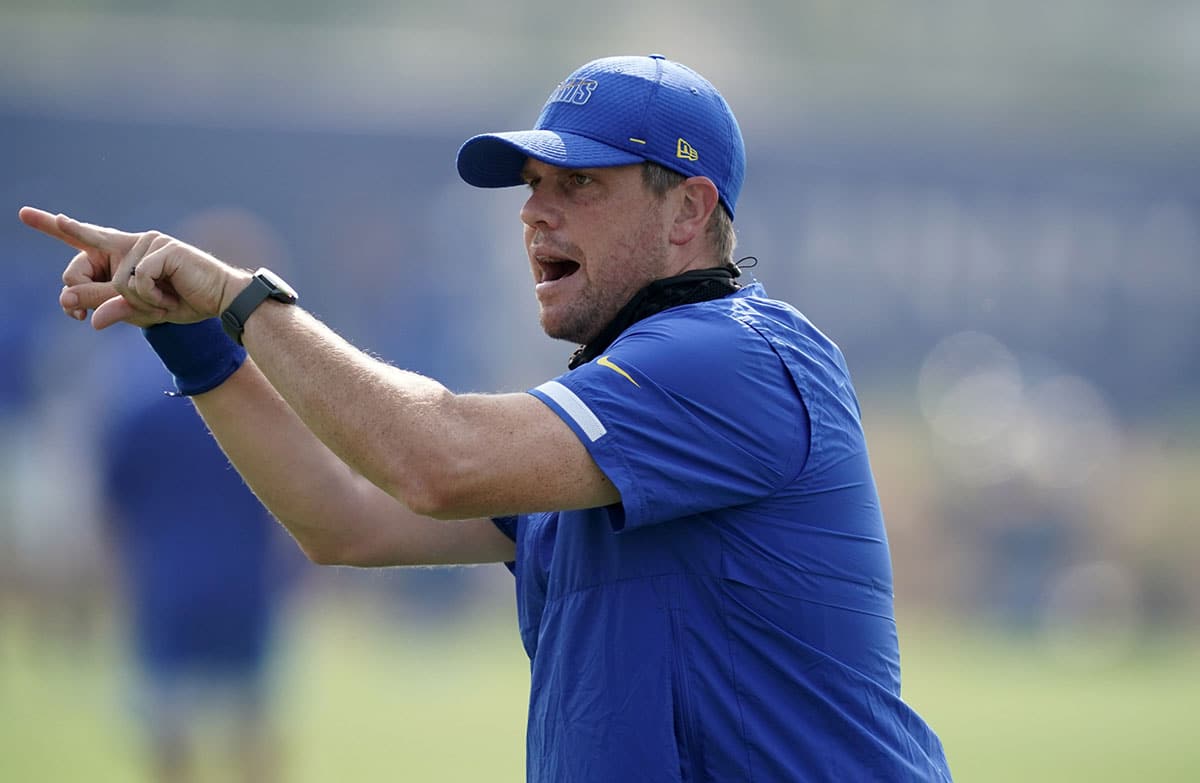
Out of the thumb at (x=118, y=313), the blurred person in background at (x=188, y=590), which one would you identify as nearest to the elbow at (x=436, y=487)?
the thumb at (x=118, y=313)

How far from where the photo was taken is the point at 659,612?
8.09ft

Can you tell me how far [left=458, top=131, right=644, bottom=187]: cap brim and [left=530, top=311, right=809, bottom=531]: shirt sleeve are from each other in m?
0.40

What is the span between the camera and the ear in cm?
286

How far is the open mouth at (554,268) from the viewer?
2896 mm

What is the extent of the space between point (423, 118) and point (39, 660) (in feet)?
24.1

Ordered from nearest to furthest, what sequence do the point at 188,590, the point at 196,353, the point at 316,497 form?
the point at 196,353, the point at 316,497, the point at 188,590

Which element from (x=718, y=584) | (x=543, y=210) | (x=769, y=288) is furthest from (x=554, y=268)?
(x=769, y=288)

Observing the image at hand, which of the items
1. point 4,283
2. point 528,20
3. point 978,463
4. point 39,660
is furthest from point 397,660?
point 528,20

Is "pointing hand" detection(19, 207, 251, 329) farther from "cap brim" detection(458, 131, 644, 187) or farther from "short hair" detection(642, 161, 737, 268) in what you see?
"short hair" detection(642, 161, 737, 268)

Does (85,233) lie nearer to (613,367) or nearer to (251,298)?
(251,298)

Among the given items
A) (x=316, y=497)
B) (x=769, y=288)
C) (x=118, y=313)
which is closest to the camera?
(x=118, y=313)

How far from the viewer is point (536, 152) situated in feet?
9.00

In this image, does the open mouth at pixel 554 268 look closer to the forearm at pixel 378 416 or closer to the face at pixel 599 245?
the face at pixel 599 245

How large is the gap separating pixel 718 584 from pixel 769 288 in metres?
12.2
